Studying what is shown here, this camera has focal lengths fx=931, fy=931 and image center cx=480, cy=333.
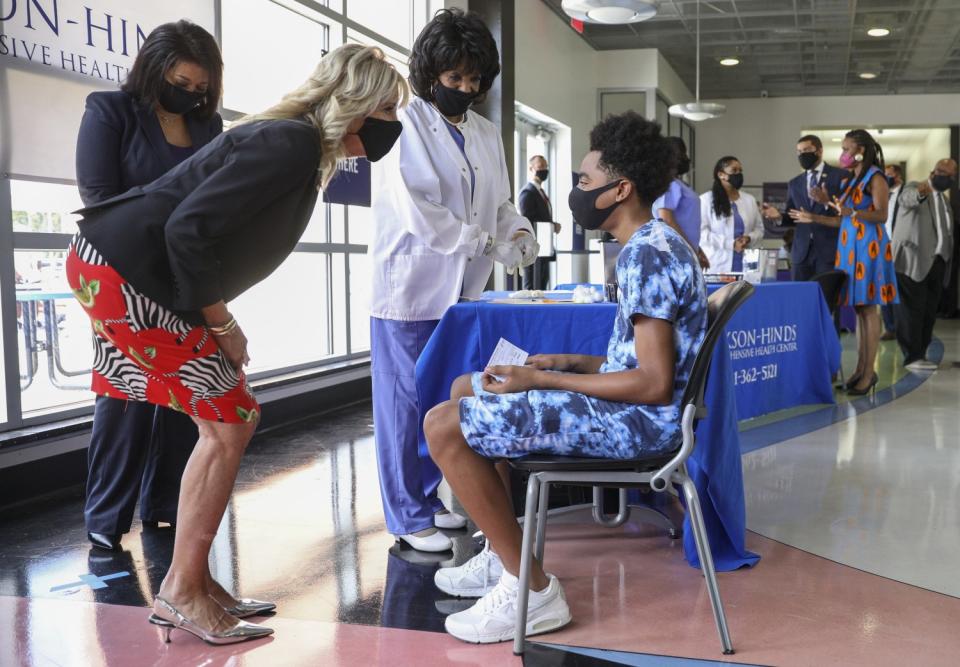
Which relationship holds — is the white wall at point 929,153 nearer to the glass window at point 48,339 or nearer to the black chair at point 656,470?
the glass window at point 48,339

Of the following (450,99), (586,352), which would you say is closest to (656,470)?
(586,352)

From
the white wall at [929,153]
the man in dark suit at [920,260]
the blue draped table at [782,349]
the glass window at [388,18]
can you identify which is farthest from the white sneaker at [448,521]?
the white wall at [929,153]

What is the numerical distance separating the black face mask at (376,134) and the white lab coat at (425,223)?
0.49m

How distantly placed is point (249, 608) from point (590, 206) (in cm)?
126

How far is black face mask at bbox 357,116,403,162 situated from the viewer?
82.2 inches

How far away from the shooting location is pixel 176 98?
105 inches

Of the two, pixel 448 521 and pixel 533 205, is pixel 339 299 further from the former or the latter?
pixel 448 521

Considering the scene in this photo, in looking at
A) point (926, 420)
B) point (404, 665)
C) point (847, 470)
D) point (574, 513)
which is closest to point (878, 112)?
point (926, 420)

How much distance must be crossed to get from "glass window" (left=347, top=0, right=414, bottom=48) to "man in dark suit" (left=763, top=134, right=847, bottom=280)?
3.33 m

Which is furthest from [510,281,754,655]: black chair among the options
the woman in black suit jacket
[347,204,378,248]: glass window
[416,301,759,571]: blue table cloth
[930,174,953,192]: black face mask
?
[930,174,953,192]: black face mask

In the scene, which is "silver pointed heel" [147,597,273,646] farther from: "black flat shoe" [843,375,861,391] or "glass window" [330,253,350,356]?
"black flat shoe" [843,375,861,391]

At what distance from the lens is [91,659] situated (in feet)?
6.54

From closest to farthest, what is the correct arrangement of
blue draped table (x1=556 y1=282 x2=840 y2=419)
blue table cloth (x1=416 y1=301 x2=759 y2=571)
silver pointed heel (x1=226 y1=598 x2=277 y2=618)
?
silver pointed heel (x1=226 y1=598 x2=277 y2=618), blue table cloth (x1=416 y1=301 x2=759 y2=571), blue draped table (x1=556 y1=282 x2=840 y2=419)

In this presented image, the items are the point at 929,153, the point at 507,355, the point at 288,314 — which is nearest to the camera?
the point at 507,355
